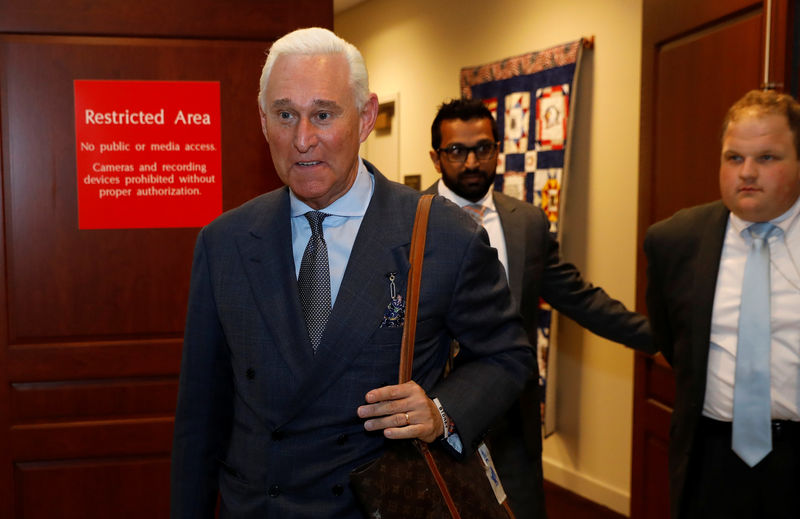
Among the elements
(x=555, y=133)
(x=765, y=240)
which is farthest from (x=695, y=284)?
(x=555, y=133)

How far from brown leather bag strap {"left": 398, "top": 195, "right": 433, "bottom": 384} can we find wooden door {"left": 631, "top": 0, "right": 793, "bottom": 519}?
→ 135cm

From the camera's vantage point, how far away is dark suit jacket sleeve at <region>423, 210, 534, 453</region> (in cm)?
152

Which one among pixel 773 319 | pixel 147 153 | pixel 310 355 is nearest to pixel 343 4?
pixel 147 153

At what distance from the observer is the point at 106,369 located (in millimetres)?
3000

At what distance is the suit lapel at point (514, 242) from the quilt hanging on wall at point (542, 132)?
69.2 inches

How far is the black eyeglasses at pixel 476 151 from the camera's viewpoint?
2.77 metres

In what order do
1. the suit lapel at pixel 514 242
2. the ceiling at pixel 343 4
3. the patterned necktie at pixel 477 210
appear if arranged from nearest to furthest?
the suit lapel at pixel 514 242, the patterned necktie at pixel 477 210, the ceiling at pixel 343 4

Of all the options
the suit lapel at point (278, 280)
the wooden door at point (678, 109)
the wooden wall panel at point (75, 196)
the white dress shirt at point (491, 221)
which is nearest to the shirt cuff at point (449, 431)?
the suit lapel at point (278, 280)

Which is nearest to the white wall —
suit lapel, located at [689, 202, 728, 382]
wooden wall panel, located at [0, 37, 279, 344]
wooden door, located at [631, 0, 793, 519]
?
wooden door, located at [631, 0, 793, 519]

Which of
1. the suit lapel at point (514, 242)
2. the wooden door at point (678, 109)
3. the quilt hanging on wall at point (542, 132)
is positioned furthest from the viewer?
the quilt hanging on wall at point (542, 132)

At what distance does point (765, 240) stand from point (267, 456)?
152 cm

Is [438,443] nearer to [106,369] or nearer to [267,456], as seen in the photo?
[267,456]

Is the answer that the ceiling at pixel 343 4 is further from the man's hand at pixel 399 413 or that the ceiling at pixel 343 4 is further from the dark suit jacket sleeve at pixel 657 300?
Result: the man's hand at pixel 399 413

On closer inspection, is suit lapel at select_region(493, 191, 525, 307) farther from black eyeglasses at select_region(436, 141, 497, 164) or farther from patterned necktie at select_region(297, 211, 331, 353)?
patterned necktie at select_region(297, 211, 331, 353)
